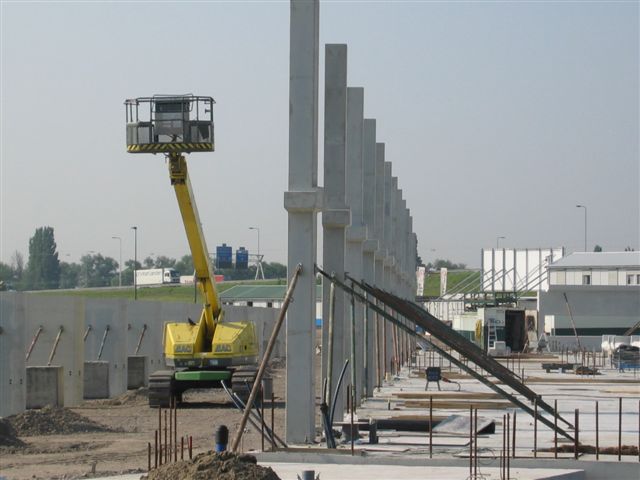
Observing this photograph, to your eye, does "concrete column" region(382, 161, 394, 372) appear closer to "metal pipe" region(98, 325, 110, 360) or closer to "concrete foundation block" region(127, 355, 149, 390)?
"concrete foundation block" region(127, 355, 149, 390)

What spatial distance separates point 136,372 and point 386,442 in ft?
67.2

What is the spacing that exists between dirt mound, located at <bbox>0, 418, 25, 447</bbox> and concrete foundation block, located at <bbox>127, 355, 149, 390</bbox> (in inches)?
622

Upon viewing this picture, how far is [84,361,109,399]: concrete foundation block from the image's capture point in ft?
111

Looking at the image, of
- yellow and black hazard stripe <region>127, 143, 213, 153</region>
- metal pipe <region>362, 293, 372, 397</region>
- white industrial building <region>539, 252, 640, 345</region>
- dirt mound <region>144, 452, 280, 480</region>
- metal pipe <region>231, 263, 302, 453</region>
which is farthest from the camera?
white industrial building <region>539, 252, 640, 345</region>

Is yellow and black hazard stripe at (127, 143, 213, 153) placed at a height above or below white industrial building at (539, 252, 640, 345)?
above

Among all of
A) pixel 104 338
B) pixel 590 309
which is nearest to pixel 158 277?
pixel 590 309

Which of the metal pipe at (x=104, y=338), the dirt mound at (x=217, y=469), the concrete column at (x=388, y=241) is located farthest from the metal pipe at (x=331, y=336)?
the concrete column at (x=388, y=241)

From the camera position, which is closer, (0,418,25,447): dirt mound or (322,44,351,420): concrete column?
(0,418,25,447): dirt mound

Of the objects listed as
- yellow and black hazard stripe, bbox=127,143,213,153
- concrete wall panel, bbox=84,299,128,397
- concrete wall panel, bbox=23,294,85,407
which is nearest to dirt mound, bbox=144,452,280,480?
yellow and black hazard stripe, bbox=127,143,213,153

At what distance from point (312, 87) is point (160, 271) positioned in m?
138

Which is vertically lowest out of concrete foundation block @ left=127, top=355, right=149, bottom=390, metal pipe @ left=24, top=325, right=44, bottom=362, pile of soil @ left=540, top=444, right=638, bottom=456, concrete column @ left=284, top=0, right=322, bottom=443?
concrete foundation block @ left=127, top=355, right=149, bottom=390

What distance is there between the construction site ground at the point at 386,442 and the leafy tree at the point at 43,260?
143m

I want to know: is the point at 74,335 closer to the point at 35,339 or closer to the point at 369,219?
the point at 35,339

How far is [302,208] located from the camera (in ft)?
59.5
